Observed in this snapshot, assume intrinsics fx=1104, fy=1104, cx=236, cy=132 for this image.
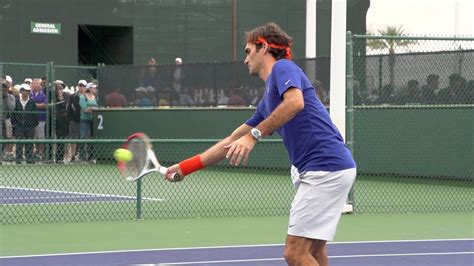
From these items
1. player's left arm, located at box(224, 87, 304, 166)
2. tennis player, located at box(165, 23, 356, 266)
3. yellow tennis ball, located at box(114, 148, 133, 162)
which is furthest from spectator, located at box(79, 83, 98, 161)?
player's left arm, located at box(224, 87, 304, 166)

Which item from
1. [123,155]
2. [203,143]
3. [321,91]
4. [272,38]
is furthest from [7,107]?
[272,38]

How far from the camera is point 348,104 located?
13.5 m

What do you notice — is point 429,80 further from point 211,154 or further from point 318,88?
point 211,154

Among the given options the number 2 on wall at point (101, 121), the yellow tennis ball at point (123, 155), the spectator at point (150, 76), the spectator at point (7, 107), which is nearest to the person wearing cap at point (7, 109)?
the spectator at point (7, 107)

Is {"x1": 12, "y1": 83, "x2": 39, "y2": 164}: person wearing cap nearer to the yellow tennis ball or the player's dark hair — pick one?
the yellow tennis ball

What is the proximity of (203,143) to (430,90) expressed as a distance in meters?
4.58

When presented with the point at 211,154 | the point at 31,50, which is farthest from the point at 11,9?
the point at 211,154

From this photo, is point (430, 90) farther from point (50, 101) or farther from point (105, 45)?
point (105, 45)

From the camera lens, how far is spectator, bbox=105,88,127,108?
2419cm

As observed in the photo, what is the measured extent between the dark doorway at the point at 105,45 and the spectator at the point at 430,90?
2030cm

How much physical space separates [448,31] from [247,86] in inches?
575

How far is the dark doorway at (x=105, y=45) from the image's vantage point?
3675 cm

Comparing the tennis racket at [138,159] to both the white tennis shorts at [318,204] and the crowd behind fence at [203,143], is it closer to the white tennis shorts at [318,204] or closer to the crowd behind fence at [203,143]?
the white tennis shorts at [318,204]

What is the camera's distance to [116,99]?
2434 centimetres
